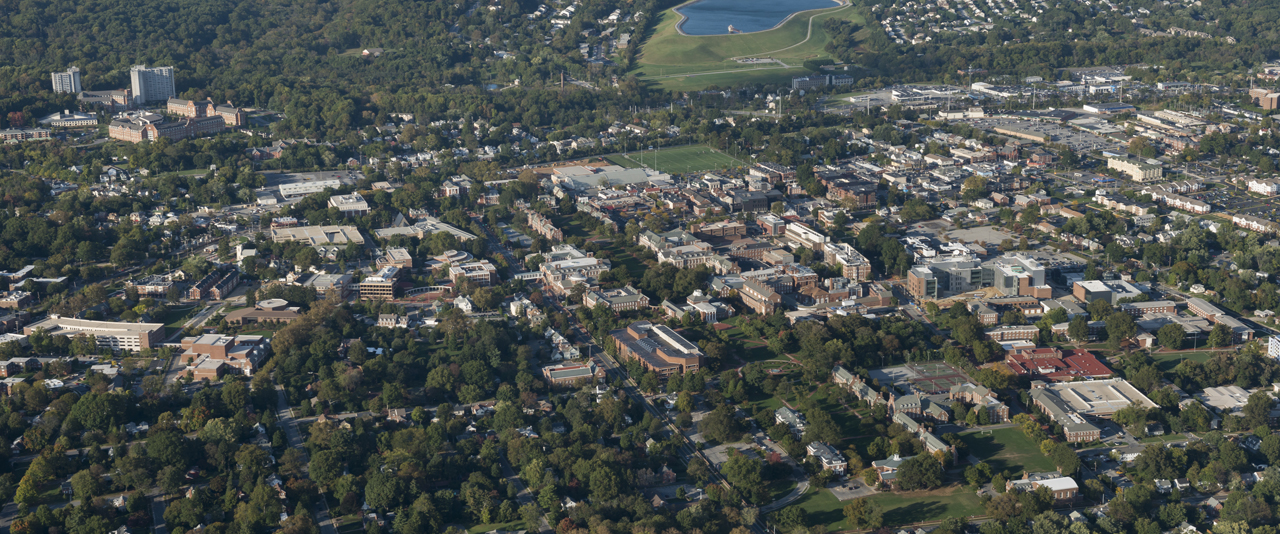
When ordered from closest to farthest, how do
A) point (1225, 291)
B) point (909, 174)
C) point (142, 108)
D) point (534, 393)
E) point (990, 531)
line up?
point (990, 531) → point (534, 393) → point (1225, 291) → point (909, 174) → point (142, 108)

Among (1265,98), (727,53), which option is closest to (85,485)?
(1265,98)

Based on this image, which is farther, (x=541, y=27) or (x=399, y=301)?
(x=541, y=27)

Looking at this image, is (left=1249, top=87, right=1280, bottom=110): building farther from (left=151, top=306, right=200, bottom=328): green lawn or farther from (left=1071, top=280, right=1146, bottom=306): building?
(left=151, top=306, right=200, bottom=328): green lawn

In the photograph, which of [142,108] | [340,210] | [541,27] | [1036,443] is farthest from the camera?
[541,27]

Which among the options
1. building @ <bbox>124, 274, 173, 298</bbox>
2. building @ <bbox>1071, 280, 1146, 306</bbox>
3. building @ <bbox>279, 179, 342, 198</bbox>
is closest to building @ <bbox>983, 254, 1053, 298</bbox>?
building @ <bbox>1071, 280, 1146, 306</bbox>

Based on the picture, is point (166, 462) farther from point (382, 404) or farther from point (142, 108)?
point (142, 108)

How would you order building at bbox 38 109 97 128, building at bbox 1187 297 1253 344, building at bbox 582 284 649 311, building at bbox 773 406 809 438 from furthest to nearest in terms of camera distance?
building at bbox 38 109 97 128 < building at bbox 582 284 649 311 < building at bbox 1187 297 1253 344 < building at bbox 773 406 809 438

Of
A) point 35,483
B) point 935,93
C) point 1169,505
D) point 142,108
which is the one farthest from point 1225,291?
point 142,108
